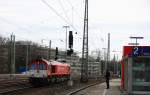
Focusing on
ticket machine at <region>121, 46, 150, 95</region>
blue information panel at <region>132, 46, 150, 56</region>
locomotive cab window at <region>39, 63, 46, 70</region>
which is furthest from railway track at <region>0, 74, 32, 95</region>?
blue information panel at <region>132, 46, 150, 56</region>

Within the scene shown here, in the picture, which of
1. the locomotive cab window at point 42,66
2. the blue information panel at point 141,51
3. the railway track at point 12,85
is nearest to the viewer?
the blue information panel at point 141,51

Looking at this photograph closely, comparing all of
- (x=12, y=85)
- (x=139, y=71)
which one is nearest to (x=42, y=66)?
(x=12, y=85)

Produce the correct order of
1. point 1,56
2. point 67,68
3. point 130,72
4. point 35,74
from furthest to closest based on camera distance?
point 1,56 → point 67,68 → point 35,74 → point 130,72

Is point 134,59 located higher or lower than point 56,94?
higher

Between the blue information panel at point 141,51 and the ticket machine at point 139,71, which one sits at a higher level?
the blue information panel at point 141,51

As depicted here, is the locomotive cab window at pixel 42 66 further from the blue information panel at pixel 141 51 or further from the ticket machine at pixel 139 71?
the blue information panel at pixel 141 51

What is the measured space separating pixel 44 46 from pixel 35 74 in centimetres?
8204

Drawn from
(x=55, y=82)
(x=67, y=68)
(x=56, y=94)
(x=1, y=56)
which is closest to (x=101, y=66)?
(x=1, y=56)

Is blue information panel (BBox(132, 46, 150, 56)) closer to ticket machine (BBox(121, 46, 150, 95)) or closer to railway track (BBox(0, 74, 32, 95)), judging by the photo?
ticket machine (BBox(121, 46, 150, 95))

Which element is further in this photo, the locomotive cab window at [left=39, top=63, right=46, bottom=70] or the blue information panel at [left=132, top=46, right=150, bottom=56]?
the locomotive cab window at [left=39, top=63, right=46, bottom=70]

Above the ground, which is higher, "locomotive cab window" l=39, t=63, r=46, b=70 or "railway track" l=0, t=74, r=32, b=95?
"locomotive cab window" l=39, t=63, r=46, b=70

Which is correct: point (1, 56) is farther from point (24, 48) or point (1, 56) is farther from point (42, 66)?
point (42, 66)

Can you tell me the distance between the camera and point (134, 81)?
2383cm

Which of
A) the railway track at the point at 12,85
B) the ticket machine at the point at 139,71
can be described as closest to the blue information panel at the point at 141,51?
the ticket machine at the point at 139,71
